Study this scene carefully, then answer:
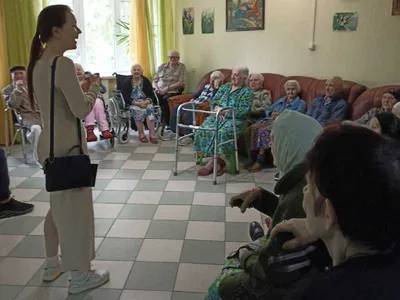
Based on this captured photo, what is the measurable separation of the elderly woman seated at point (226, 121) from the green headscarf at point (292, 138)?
2337 millimetres

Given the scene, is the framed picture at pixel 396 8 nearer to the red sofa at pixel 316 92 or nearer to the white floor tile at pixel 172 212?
the red sofa at pixel 316 92

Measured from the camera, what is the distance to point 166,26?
20.6 ft

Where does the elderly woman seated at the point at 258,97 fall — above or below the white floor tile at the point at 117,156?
above

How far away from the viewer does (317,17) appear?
4797 mm

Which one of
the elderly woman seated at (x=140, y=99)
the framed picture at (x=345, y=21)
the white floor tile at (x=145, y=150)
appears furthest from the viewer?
the elderly woman seated at (x=140, y=99)

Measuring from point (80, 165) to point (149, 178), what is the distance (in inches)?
82.5

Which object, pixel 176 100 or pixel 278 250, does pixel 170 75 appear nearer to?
pixel 176 100

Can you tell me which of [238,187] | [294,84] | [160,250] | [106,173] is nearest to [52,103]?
[160,250]

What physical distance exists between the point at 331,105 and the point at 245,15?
6.54 feet

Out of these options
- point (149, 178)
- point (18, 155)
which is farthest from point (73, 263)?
point (18, 155)

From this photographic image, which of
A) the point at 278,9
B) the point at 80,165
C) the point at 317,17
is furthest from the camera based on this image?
the point at 278,9

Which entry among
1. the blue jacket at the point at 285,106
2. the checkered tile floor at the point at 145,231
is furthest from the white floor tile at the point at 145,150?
the blue jacket at the point at 285,106

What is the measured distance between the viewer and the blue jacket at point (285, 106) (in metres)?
4.40

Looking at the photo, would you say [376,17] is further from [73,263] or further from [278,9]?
[73,263]
